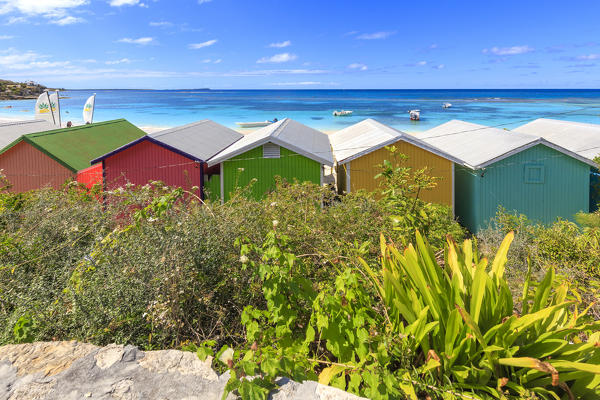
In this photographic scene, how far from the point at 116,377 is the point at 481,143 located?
18532 mm

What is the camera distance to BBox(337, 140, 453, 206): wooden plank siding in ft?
53.0

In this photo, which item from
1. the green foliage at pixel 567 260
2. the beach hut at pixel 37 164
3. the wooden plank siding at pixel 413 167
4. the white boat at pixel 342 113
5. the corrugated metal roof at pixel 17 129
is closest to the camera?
the green foliage at pixel 567 260

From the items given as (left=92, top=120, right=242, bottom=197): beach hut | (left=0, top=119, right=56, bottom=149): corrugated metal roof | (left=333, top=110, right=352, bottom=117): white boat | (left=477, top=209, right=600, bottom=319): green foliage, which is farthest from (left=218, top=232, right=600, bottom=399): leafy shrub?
(left=333, top=110, right=352, bottom=117): white boat

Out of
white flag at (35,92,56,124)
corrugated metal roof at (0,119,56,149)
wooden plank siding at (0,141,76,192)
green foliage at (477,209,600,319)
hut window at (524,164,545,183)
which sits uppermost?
white flag at (35,92,56,124)

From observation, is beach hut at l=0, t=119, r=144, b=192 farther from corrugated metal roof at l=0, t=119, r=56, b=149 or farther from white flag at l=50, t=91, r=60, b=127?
white flag at l=50, t=91, r=60, b=127

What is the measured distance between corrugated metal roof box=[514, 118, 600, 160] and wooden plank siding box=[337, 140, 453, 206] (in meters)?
5.35

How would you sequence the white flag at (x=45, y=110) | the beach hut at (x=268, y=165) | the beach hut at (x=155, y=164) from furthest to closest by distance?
1. the white flag at (x=45, y=110)
2. the beach hut at (x=155, y=164)
3. the beach hut at (x=268, y=165)

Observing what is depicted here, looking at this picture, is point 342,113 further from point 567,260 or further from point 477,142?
point 567,260

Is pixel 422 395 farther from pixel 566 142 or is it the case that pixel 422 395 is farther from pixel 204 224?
pixel 566 142

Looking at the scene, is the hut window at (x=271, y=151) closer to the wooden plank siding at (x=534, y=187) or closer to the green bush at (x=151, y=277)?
the wooden plank siding at (x=534, y=187)

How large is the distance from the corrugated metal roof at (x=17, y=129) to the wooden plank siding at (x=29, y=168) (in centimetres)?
303

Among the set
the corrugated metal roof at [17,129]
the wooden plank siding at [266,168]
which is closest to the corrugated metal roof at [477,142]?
the wooden plank siding at [266,168]

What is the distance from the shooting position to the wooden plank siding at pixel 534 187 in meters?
15.6

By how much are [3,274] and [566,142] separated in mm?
22647
